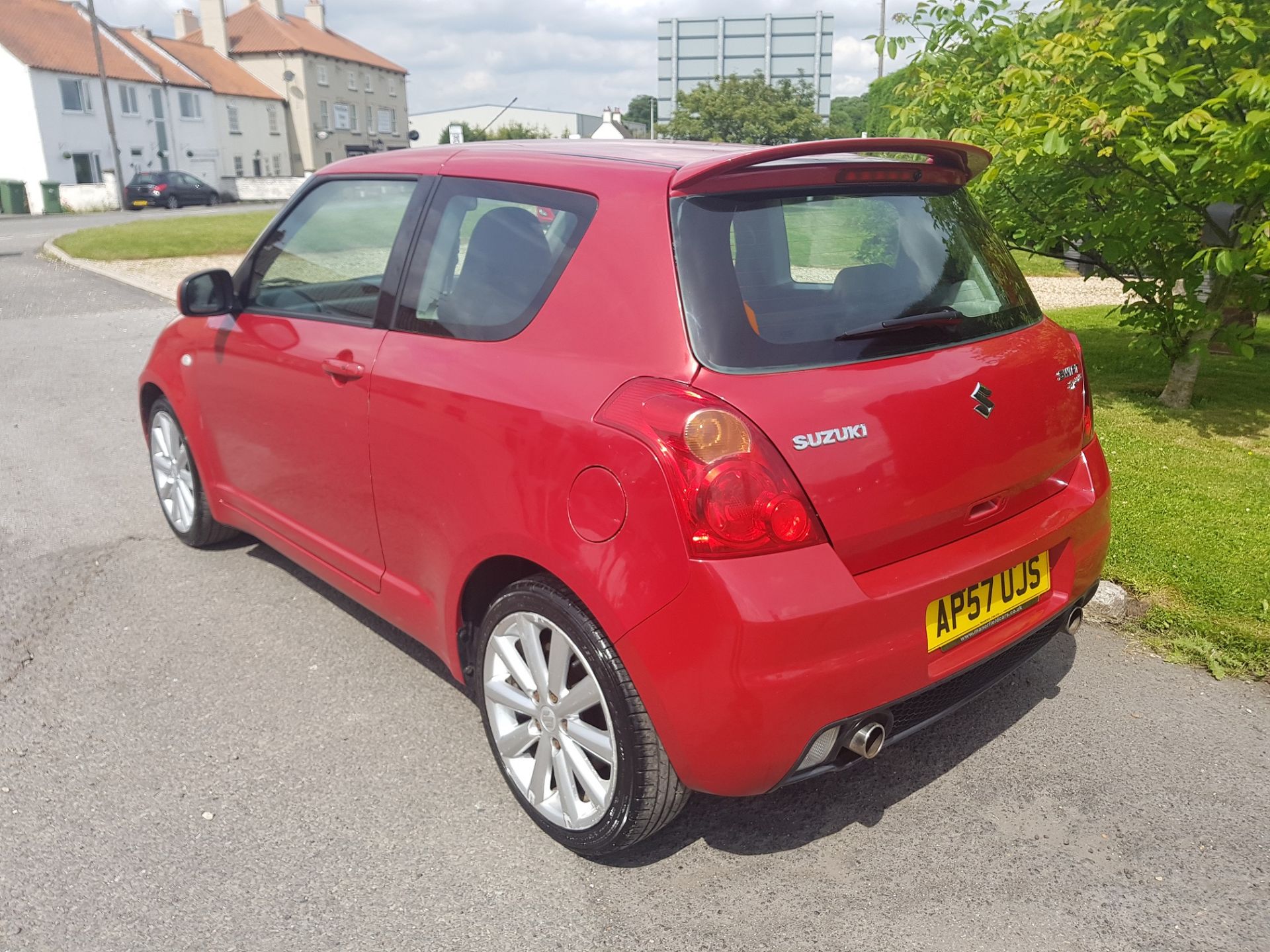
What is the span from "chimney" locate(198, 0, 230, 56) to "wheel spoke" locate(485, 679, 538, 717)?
262 feet

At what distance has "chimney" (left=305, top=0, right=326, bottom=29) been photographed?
266 ft

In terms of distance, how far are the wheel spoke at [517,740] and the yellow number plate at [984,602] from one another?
1.13m

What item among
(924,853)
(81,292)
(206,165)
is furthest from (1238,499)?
(206,165)

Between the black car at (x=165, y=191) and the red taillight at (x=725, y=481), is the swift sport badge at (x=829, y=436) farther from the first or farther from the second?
the black car at (x=165, y=191)

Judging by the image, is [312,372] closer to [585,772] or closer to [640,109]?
[585,772]

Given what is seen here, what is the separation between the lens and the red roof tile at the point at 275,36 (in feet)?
240

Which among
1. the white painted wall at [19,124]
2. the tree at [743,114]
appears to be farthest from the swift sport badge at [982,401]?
the tree at [743,114]

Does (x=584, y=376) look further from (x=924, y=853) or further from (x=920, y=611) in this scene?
(x=924, y=853)

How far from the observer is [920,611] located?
100.0 inches

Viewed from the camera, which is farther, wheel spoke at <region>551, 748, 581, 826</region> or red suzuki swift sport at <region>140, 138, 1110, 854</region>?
wheel spoke at <region>551, 748, 581, 826</region>

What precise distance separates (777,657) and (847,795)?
3.38 ft

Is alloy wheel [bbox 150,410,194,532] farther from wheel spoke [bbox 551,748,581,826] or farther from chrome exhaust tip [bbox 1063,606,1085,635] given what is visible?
chrome exhaust tip [bbox 1063,606,1085,635]

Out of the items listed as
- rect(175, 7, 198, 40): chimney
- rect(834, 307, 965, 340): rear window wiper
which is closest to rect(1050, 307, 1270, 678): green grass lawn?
rect(834, 307, 965, 340): rear window wiper

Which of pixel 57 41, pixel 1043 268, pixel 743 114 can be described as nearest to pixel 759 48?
pixel 743 114
